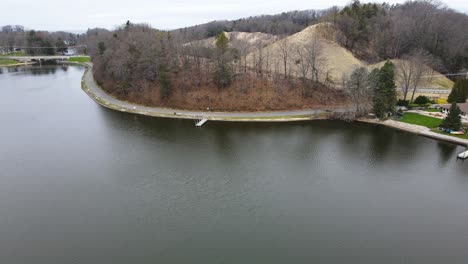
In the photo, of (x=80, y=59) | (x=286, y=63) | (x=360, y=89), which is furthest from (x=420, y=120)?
(x=80, y=59)

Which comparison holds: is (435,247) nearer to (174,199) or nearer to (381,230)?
(381,230)

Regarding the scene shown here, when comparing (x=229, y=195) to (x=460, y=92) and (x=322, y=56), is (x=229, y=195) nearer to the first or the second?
(x=460, y=92)

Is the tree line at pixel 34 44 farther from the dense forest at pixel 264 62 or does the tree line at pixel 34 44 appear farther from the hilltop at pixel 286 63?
the hilltop at pixel 286 63

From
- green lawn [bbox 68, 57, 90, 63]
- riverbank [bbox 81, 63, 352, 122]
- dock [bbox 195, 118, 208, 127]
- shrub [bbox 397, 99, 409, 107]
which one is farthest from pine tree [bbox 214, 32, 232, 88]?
green lawn [bbox 68, 57, 90, 63]

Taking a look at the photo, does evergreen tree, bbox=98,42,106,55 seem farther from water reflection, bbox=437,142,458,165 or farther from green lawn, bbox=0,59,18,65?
water reflection, bbox=437,142,458,165

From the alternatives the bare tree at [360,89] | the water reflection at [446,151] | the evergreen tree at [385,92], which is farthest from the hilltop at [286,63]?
the water reflection at [446,151]
